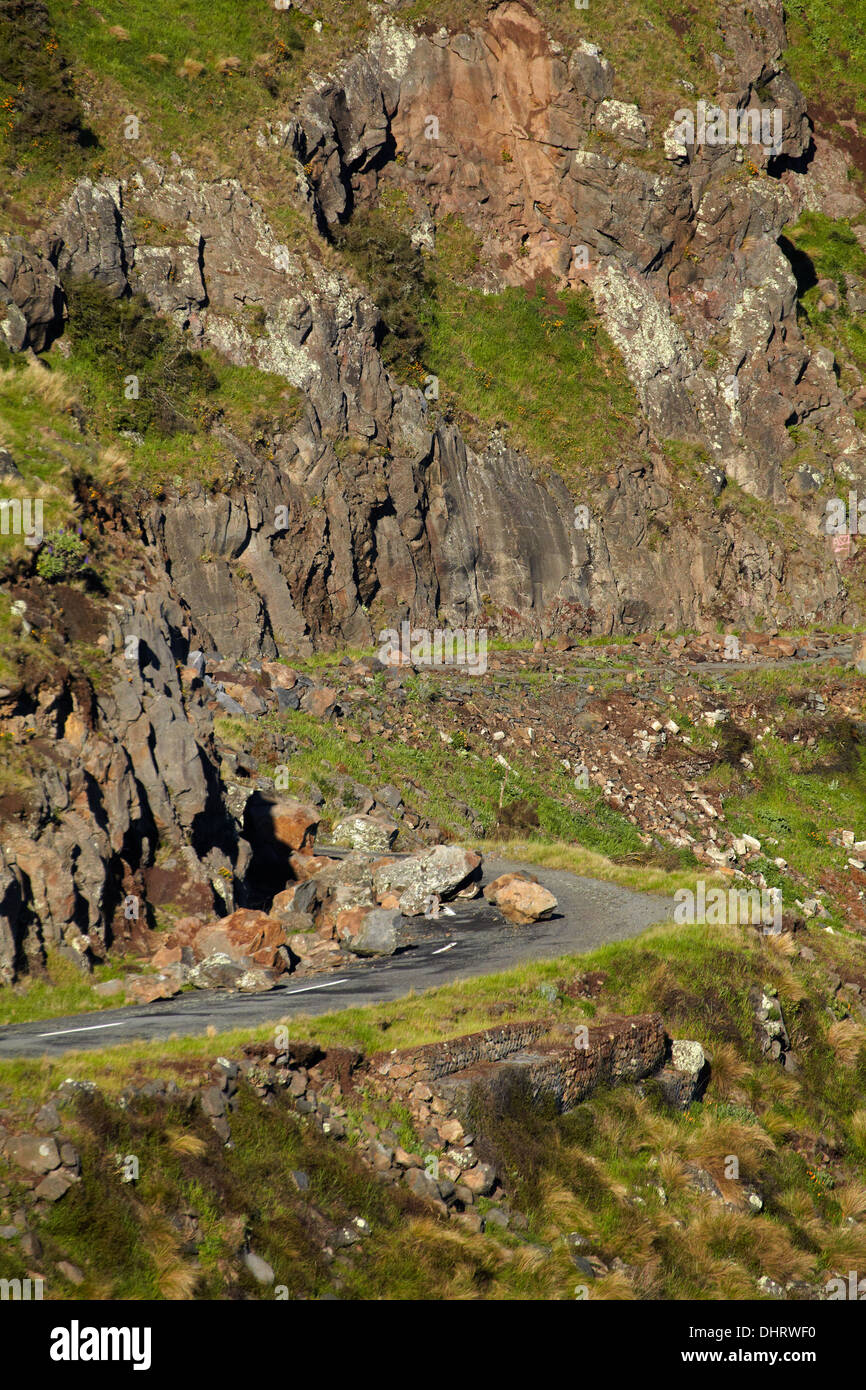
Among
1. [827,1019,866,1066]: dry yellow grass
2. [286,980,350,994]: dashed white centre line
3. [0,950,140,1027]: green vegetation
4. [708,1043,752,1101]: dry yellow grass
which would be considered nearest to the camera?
[0,950,140,1027]: green vegetation

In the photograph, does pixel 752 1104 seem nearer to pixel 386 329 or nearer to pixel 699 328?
pixel 386 329

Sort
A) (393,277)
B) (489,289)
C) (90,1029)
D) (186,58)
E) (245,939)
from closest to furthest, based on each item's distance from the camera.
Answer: (90,1029) → (245,939) → (186,58) → (393,277) → (489,289)

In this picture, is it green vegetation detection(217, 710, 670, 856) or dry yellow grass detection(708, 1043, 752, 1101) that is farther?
green vegetation detection(217, 710, 670, 856)

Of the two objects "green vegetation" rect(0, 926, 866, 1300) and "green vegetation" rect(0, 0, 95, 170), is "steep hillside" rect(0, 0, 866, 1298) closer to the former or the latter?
"green vegetation" rect(0, 926, 866, 1300)

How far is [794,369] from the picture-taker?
5703 cm

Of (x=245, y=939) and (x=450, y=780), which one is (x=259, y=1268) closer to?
(x=245, y=939)

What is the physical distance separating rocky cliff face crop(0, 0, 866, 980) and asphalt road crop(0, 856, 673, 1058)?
185 inches

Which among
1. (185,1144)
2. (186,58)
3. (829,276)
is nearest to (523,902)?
(185,1144)

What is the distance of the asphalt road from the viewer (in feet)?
50.1

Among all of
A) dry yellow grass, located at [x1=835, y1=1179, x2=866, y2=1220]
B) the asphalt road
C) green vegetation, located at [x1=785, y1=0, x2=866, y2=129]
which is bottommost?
dry yellow grass, located at [x1=835, y1=1179, x2=866, y2=1220]

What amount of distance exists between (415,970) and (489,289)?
140ft

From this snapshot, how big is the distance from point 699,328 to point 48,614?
45101 millimetres

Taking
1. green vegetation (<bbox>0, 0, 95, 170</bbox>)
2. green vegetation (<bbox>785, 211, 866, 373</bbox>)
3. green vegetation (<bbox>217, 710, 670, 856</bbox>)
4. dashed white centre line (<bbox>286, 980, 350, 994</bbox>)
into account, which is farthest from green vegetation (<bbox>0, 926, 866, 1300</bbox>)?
green vegetation (<bbox>785, 211, 866, 373</bbox>)

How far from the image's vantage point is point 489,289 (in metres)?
54.1
